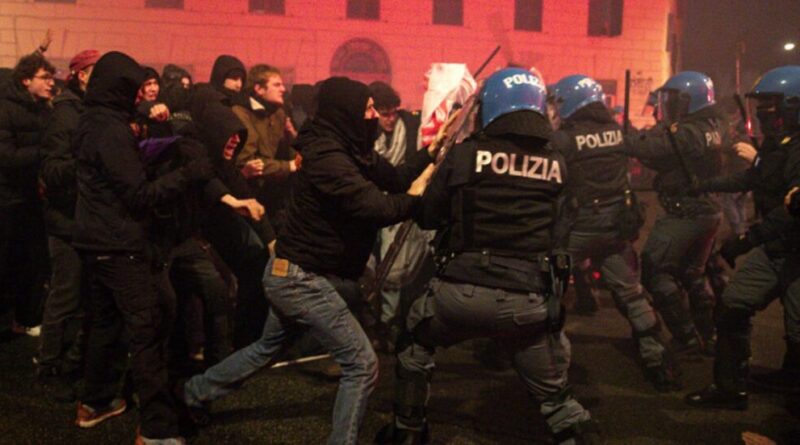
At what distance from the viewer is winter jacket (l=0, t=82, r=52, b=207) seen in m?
5.31

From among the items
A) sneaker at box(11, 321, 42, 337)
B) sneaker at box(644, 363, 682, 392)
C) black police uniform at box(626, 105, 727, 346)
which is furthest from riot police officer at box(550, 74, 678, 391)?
sneaker at box(11, 321, 42, 337)

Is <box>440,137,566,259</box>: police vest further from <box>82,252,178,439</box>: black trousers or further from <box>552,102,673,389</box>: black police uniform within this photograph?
<box>552,102,673,389</box>: black police uniform

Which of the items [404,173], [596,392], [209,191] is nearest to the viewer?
[404,173]

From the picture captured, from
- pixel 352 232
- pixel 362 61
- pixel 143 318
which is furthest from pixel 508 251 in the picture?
pixel 362 61

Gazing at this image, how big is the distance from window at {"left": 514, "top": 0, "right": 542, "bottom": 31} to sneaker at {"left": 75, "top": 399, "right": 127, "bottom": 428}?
22190 mm

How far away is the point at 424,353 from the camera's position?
3.82 meters

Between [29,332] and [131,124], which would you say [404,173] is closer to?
[131,124]

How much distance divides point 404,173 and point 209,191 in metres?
1.26

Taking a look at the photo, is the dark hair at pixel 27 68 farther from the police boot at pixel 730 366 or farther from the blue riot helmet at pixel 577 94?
the police boot at pixel 730 366

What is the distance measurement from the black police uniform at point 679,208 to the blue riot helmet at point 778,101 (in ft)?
2.38

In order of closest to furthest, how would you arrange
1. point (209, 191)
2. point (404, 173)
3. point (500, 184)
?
point (500, 184) < point (404, 173) < point (209, 191)

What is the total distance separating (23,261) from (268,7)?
1791 centimetres

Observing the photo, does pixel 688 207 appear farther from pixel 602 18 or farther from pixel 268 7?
pixel 602 18

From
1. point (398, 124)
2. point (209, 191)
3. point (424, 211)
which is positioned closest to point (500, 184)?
point (424, 211)
